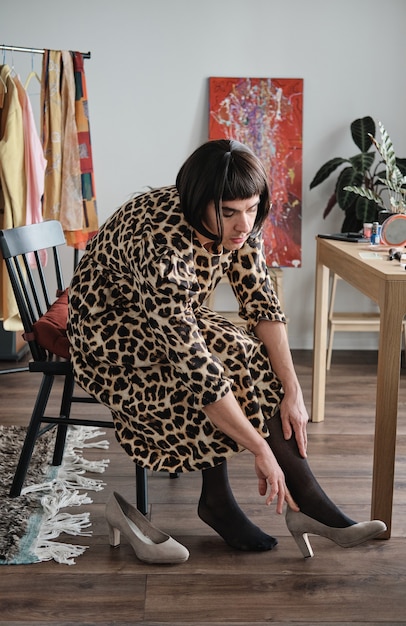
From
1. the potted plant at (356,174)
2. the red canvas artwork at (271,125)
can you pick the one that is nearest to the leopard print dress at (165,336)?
the potted plant at (356,174)

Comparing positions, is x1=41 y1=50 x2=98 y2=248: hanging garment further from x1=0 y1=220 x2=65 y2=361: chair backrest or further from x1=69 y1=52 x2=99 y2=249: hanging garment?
x1=0 y1=220 x2=65 y2=361: chair backrest

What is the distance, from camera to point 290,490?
195 centimetres

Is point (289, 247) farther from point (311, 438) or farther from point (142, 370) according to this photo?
point (142, 370)

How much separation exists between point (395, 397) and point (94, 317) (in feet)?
2.74

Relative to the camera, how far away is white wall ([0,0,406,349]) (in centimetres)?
426

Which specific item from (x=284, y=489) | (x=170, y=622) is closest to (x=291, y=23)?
(x=284, y=489)

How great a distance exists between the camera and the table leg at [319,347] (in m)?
3.14

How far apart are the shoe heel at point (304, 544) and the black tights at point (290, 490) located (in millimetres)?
84

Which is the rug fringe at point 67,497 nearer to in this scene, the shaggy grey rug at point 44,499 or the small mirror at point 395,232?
the shaggy grey rug at point 44,499

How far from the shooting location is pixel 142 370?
1956mm

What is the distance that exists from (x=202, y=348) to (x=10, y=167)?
6.89 feet

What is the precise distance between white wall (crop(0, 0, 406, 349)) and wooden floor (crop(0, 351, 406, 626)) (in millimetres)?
2379

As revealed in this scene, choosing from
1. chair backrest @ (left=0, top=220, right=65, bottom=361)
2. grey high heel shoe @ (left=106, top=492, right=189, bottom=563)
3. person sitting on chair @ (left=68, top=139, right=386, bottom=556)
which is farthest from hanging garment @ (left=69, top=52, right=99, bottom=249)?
grey high heel shoe @ (left=106, top=492, right=189, bottom=563)

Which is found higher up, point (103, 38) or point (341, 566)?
point (103, 38)
